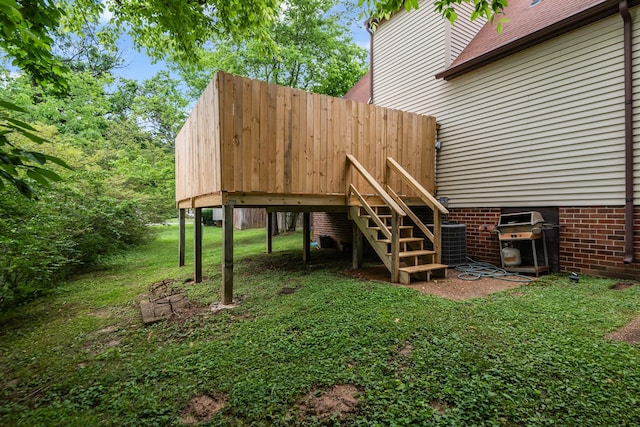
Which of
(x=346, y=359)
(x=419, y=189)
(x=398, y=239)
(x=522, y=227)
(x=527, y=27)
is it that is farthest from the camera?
(x=527, y=27)

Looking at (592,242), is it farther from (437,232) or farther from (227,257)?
(227,257)

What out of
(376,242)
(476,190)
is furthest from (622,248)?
(376,242)

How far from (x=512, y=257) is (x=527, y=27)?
415 cm

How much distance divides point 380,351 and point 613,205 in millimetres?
4462

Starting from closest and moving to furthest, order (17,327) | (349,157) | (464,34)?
1. (17,327)
2. (349,157)
3. (464,34)

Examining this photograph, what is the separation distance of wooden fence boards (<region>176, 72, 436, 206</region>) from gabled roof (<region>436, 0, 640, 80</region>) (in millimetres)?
1533

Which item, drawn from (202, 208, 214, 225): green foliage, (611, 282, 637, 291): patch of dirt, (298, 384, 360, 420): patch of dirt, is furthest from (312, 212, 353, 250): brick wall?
(202, 208, 214, 225): green foliage

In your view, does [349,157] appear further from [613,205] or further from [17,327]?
[17,327]

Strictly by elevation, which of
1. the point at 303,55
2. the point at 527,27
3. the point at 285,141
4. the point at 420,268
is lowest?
the point at 420,268

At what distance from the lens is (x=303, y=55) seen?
12578mm

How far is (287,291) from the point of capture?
14.5ft

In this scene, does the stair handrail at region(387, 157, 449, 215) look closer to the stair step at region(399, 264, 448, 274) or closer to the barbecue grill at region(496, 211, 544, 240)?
the stair step at region(399, 264, 448, 274)

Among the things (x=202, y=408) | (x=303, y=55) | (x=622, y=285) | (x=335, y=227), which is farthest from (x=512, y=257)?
Result: (x=303, y=55)

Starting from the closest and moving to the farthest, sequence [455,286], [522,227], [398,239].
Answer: [455,286] → [398,239] → [522,227]
